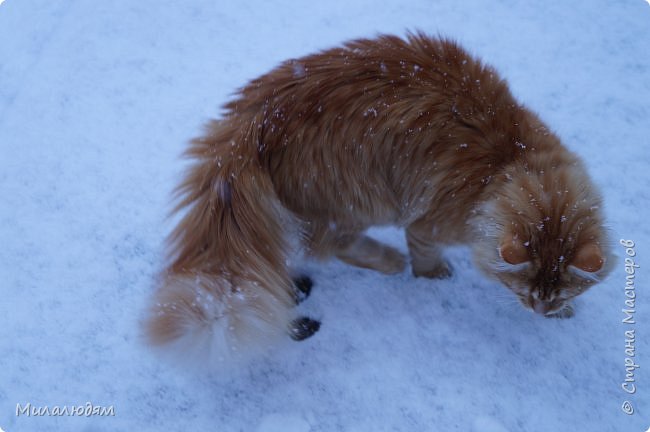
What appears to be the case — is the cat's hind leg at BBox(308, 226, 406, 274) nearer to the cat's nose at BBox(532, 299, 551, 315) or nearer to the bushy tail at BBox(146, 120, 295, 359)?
the bushy tail at BBox(146, 120, 295, 359)

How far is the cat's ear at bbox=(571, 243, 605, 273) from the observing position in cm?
141

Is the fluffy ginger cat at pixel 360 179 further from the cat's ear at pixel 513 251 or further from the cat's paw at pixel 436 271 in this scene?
the cat's paw at pixel 436 271

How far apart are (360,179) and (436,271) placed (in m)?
0.73

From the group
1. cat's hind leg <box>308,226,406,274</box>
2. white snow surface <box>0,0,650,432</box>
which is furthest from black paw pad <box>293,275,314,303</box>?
cat's hind leg <box>308,226,406,274</box>

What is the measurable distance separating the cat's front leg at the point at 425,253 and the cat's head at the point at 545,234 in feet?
0.83

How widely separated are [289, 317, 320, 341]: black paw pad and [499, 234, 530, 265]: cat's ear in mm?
996

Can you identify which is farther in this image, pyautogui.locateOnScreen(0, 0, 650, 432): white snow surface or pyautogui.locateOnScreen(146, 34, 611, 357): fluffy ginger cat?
pyautogui.locateOnScreen(0, 0, 650, 432): white snow surface

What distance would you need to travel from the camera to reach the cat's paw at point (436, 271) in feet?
7.14

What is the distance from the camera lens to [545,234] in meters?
1.52

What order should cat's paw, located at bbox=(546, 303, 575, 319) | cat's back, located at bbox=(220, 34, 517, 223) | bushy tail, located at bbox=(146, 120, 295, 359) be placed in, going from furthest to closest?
cat's paw, located at bbox=(546, 303, 575, 319)
cat's back, located at bbox=(220, 34, 517, 223)
bushy tail, located at bbox=(146, 120, 295, 359)

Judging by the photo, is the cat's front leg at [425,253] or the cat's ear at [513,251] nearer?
the cat's ear at [513,251]

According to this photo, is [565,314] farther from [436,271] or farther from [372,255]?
[372,255]

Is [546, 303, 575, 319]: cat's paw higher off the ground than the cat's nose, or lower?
lower

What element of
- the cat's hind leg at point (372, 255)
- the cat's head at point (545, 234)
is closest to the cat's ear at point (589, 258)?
the cat's head at point (545, 234)
